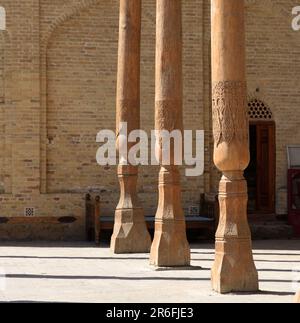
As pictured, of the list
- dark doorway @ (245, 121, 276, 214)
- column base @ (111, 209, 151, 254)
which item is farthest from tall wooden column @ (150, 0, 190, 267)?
dark doorway @ (245, 121, 276, 214)

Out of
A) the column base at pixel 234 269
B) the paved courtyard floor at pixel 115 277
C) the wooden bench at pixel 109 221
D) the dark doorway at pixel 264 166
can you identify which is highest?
the dark doorway at pixel 264 166

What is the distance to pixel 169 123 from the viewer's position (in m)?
13.7

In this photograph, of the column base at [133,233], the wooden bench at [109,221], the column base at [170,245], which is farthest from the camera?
the wooden bench at [109,221]

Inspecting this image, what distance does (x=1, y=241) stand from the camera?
19578 mm

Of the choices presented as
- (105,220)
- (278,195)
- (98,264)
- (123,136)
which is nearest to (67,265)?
(98,264)

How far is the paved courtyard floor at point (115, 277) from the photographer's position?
10.1 metres

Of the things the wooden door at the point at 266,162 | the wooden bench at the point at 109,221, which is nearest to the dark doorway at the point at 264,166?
the wooden door at the point at 266,162

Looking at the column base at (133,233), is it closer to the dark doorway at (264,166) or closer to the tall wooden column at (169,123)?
the tall wooden column at (169,123)

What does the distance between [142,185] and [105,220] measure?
1.79m

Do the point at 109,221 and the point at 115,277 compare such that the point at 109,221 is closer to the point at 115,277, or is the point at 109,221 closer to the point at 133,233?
the point at 133,233

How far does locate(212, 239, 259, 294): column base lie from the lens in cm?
1047

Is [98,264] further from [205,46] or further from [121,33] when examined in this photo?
[205,46]

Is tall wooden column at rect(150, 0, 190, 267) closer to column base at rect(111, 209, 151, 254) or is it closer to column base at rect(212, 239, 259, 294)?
column base at rect(111, 209, 151, 254)
